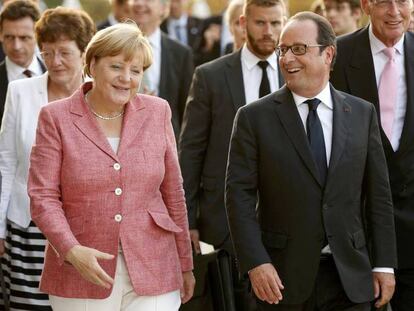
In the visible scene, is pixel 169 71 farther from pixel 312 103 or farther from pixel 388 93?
pixel 312 103

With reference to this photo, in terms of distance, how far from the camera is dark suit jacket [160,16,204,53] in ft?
49.7

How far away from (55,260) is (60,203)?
271 millimetres

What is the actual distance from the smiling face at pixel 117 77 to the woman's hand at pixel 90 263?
0.73m

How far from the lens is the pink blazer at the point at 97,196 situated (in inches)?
213

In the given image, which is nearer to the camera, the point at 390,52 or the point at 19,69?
the point at 390,52

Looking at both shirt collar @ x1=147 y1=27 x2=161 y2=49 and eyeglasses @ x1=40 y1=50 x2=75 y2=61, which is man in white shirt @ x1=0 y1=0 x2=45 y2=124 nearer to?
eyeglasses @ x1=40 y1=50 x2=75 y2=61

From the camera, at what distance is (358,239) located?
6020 mm

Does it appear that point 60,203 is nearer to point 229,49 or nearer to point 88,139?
point 88,139

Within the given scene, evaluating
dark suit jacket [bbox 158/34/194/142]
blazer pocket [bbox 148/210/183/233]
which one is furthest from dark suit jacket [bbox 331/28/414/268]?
dark suit jacket [bbox 158/34/194/142]

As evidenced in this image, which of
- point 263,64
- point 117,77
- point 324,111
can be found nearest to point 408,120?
point 324,111

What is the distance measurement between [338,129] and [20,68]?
301 cm

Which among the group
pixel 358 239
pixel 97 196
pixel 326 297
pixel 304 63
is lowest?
pixel 326 297

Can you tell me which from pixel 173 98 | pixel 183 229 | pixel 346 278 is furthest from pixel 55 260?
pixel 173 98

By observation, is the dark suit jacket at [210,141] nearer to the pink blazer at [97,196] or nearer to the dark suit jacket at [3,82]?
the dark suit jacket at [3,82]
